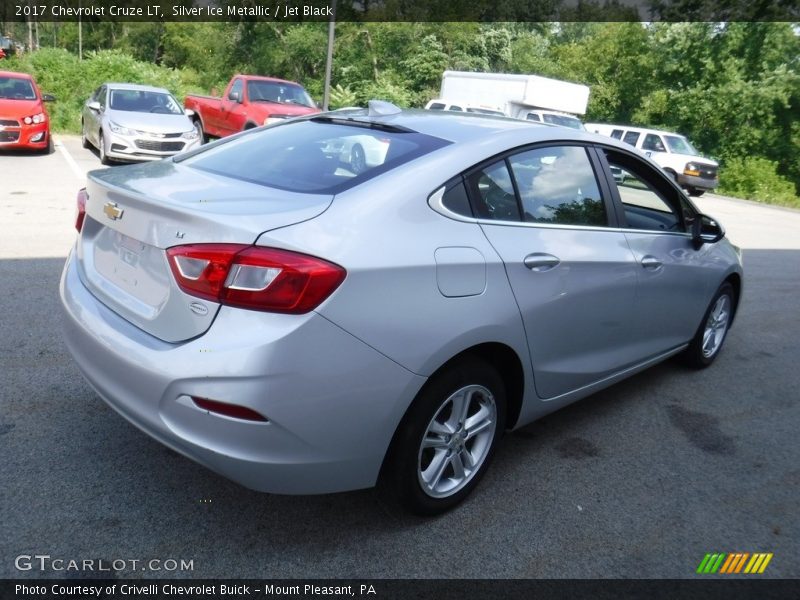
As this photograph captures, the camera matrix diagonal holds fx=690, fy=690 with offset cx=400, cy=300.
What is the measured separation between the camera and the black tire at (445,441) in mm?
2639

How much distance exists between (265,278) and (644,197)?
2844 mm

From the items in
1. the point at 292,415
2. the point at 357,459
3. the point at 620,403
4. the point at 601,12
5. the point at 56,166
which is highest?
the point at 601,12

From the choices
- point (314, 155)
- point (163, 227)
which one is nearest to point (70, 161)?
point (314, 155)

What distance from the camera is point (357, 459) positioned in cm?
248

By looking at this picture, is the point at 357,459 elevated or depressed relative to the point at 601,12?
depressed

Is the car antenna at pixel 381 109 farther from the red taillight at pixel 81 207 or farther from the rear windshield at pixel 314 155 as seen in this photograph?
the red taillight at pixel 81 207

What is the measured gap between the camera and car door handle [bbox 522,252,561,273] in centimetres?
296

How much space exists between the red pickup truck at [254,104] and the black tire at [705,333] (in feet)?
34.7

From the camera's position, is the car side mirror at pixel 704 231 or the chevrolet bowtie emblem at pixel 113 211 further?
the car side mirror at pixel 704 231

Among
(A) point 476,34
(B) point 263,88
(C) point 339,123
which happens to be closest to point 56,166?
(B) point 263,88

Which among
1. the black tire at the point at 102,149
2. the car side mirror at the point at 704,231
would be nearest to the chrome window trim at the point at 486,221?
the car side mirror at the point at 704,231

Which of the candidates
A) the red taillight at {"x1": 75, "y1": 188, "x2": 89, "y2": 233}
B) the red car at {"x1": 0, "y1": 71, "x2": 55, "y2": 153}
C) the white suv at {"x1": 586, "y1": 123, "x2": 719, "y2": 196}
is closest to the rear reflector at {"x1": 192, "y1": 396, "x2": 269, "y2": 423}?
the red taillight at {"x1": 75, "y1": 188, "x2": 89, "y2": 233}

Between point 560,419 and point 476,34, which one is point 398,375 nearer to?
point 560,419

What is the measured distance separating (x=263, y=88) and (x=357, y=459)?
46.3ft
